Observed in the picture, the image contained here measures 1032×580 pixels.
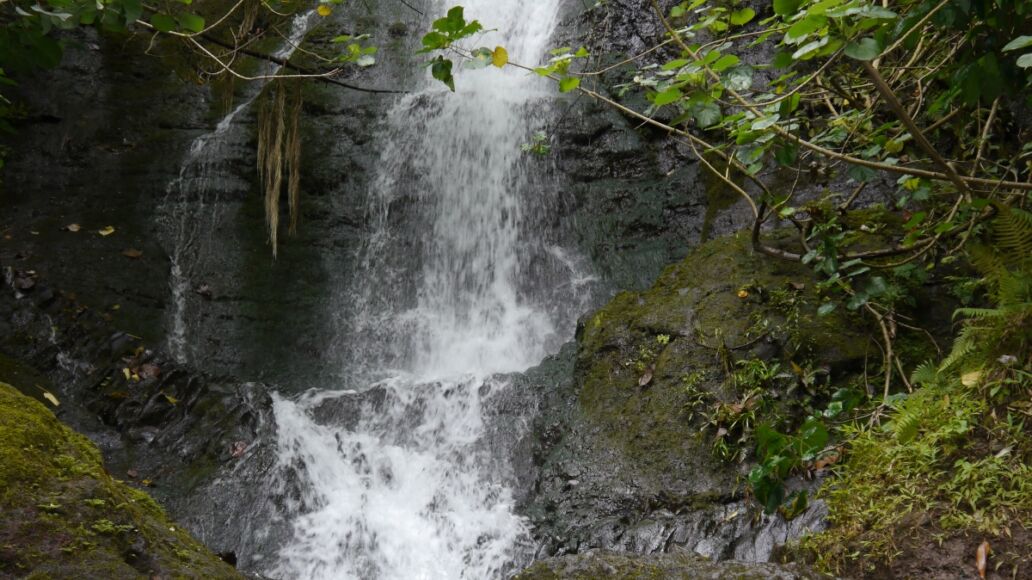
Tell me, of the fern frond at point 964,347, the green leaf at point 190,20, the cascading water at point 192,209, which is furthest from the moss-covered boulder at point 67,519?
the cascading water at point 192,209

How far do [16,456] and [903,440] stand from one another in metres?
3.51

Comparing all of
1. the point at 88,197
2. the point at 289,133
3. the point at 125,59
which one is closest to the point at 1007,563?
the point at 289,133

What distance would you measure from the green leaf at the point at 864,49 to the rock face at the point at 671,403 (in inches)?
85.8

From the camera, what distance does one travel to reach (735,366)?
453 cm

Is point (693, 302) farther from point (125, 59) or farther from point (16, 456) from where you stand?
point (125, 59)

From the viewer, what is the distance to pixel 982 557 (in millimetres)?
2521

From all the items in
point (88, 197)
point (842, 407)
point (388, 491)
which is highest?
point (88, 197)

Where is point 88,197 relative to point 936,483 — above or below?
above

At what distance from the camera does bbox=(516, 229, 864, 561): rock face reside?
4.03 m

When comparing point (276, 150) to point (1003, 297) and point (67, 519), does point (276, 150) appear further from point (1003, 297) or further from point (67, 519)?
point (1003, 297)

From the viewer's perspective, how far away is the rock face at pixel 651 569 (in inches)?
90.0

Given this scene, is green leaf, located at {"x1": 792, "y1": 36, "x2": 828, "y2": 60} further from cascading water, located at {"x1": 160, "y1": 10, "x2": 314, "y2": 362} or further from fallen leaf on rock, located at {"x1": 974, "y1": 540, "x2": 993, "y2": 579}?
cascading water, located at {"x1": 160, "y1": 10, "x2": 314, "y2": 362}

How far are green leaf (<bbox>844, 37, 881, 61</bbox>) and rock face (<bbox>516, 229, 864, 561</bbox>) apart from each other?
2.18 m

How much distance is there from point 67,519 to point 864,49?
2969 mm
